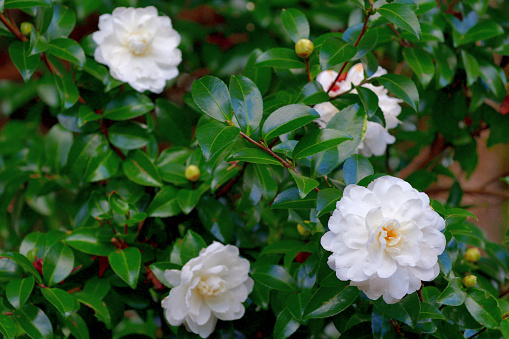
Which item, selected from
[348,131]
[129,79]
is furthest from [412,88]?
[129,79]

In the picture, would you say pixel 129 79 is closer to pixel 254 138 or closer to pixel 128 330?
pixel 254 138

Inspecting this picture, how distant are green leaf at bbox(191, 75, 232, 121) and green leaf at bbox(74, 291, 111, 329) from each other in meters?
0.43

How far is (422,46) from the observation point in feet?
3.84

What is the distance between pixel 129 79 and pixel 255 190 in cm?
38

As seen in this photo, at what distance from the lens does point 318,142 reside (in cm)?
78

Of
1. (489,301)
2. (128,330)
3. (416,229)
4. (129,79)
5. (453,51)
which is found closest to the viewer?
(416,229)

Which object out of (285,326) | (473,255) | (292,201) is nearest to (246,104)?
(292,201)

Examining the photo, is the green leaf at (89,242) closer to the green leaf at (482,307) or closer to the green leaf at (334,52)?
the green leaf at (334,52)

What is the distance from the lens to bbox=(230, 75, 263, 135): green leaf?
816 millimetres

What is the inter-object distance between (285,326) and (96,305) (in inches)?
13.8

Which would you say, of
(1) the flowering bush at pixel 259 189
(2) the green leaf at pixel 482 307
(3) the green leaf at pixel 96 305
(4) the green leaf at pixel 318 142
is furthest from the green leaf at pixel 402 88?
(3) the green leaf at pixel 96 305

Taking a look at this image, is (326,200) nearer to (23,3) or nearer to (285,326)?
(285,326)

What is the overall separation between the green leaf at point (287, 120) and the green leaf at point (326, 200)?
0.11m

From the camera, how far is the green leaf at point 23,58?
3.36 feet
